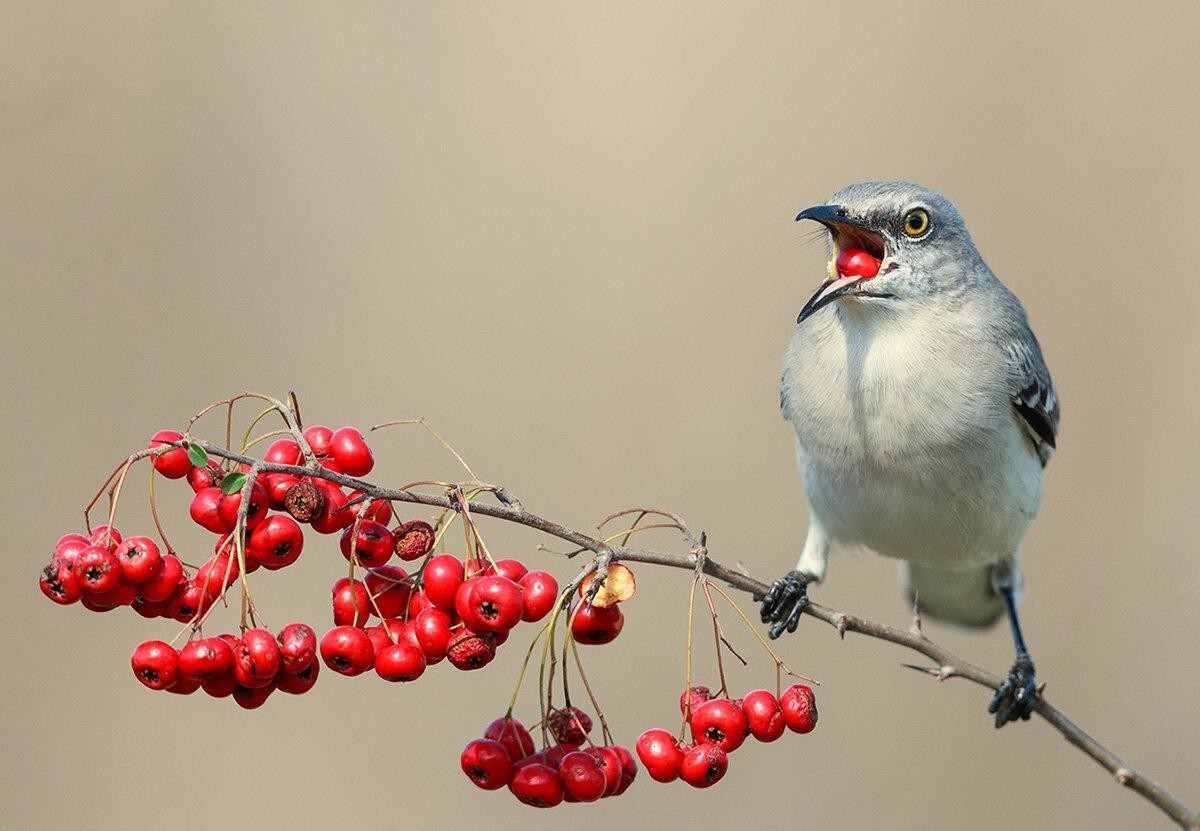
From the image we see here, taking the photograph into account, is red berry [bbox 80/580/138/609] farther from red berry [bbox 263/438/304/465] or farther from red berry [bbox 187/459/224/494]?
red berry [bbox 263/438/304/465]

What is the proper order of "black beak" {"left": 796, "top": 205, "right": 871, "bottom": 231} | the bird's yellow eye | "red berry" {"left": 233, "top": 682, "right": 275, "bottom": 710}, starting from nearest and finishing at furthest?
"red berry" {"left": 233, "top": 682, "right": 275, "bottom": 710}
"black beak" {"left": 796, "top": 205, "right": 871, "bottom": 231}
the bird's yellow eye

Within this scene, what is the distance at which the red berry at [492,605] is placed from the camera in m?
2.95

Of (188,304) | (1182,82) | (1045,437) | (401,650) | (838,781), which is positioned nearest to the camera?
(401,650)

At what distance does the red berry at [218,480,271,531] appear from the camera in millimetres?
2963

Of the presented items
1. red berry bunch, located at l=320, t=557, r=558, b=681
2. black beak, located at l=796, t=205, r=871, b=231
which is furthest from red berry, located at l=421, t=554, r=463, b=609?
black beak, located at l=796, t=205, r=871, b=231

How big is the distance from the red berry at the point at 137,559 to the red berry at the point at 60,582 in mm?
115

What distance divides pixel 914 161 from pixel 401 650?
7.72 m

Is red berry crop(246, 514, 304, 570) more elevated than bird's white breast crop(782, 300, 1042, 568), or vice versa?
bird's white breast crop(782, 300, 1042, 568)

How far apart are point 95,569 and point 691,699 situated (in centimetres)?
169

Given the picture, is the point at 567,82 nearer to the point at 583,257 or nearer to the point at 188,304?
the point at 583,257

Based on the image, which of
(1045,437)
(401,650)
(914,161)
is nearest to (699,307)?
(914,161)

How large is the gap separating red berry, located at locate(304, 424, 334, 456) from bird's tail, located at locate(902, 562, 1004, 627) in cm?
464

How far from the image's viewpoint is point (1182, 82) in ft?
31.2

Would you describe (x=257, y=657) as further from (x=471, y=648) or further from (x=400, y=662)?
(x=471, y=648)
